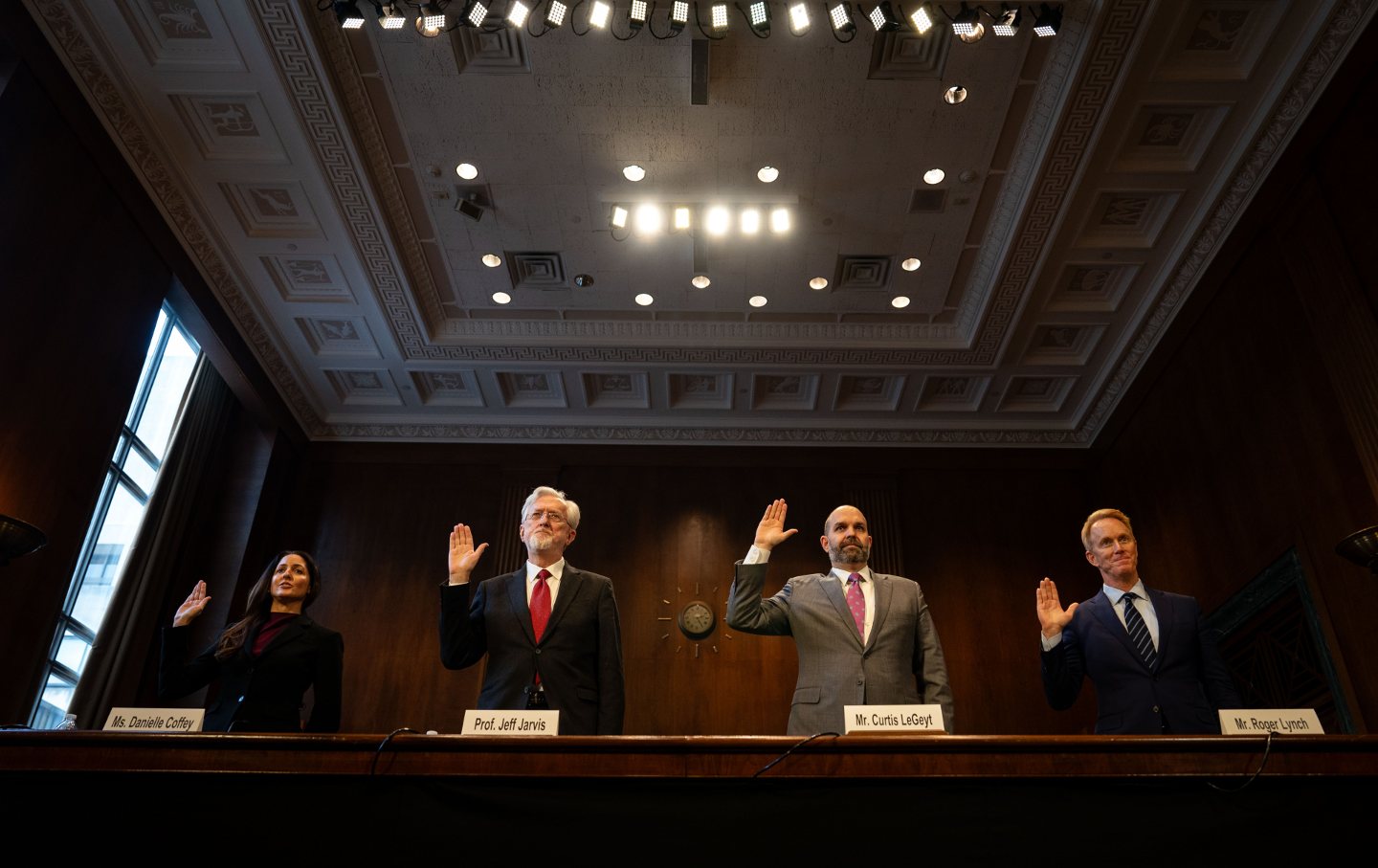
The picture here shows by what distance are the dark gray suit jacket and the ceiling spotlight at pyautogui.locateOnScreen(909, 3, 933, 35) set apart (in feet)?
10.7

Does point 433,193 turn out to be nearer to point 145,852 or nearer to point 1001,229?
point 1001,229

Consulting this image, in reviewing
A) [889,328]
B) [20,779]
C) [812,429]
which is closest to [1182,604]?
[20,779]

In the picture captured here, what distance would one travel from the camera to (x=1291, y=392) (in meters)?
5.94

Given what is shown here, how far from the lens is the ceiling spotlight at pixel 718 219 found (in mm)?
6676

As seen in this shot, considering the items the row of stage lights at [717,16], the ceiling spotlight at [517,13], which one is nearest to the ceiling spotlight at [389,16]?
the row of stage lights at [717,16]

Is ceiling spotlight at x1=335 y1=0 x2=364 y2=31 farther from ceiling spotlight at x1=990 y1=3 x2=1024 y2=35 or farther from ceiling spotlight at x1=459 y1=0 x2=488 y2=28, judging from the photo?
ceiling spotlight at x1=990 y1=3 x2=1024 y2=35

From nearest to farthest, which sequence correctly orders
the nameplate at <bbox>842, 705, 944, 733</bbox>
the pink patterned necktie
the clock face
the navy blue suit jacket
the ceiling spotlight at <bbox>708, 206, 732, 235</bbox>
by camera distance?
the nameplate at <bbox>842, 705, 944, 733</bbox> < the navy blue suit jacket < the pink patterned necktie < the ceiling spotlight at <bbox>708, 206, 732, 235</bbox> < the clock face

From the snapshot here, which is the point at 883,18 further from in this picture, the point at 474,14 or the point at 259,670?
the point at 259,670

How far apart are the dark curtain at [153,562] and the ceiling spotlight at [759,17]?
5435 mm

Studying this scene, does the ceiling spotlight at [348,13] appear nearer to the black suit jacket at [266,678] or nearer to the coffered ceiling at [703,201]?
the coffered ceiling at [703,201]

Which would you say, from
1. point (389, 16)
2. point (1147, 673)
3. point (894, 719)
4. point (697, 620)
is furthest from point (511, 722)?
point (697, 620)

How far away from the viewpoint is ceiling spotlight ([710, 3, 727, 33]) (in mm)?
5102

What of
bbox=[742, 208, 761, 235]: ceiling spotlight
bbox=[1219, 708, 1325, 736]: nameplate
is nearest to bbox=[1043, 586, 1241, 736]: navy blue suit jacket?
bbox=[1219, 708, 1325, 736]: nameplate

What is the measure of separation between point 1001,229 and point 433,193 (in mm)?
4086
